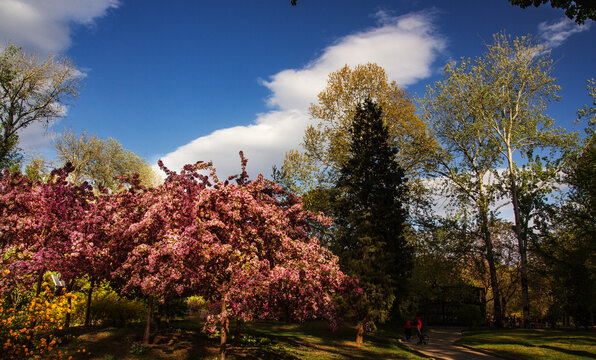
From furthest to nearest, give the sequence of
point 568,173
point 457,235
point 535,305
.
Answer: point 535,305 → point 457,235 → point 568,173

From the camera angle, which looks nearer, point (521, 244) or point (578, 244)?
point (578, 244)

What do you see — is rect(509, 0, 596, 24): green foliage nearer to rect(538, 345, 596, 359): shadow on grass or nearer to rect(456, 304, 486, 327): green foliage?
rect(538, 345, 596, 359): shadow on grass

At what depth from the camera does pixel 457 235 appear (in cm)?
3338

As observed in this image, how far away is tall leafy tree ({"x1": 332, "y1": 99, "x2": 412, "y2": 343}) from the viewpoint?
71.2 ft

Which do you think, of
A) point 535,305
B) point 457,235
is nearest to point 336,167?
point 457,235

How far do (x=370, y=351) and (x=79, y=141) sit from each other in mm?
43280

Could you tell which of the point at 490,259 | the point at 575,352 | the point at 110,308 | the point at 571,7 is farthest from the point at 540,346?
the point at 110,308

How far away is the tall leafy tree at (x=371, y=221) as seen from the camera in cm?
2169

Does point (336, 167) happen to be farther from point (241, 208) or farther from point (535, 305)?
point (535, 305)

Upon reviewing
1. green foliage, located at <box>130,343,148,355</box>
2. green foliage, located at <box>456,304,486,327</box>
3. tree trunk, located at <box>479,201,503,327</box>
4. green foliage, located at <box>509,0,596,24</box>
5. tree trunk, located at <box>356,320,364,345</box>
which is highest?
green foliage, located at <box>509,0,596,24</box>

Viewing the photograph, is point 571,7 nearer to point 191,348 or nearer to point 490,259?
point 191,348

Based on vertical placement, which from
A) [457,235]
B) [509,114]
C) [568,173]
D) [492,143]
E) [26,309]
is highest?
[509,114]

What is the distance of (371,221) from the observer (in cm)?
2412

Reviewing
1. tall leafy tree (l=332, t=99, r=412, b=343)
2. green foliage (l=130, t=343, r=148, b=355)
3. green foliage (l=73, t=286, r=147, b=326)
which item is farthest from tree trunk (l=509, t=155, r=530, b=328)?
green foliage (l=130, t=343, r=148, b=355)
